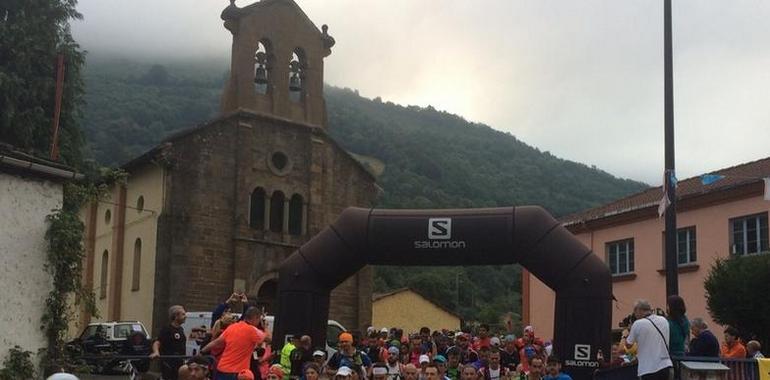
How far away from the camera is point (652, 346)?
1155 cm

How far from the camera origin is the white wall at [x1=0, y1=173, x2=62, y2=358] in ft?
47.0

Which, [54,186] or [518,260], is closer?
[54,186]

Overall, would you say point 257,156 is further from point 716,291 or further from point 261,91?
point 716,291

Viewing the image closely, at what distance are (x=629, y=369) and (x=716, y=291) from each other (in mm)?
10515

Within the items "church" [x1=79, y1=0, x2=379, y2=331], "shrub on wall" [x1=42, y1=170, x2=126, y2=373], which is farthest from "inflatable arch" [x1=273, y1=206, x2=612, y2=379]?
"church" [x1=79, y1=0, x2=379, y2=331]

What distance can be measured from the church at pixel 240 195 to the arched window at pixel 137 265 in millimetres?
40

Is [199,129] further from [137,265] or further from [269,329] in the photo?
[269,329]

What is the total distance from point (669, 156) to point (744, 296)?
7613 millimetres

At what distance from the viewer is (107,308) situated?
115 feet

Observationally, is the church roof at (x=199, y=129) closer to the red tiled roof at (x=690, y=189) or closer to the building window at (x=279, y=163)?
the building window at (x=279, y=163)

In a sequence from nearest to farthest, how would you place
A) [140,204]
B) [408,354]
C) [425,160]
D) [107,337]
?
[408,354] < [107,337] < [140,204] < [425,160]

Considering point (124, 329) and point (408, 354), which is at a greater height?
point (124, 329)

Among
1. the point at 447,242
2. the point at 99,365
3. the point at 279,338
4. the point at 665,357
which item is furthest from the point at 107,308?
the point at 665,357

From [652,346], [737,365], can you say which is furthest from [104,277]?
[737,365]
